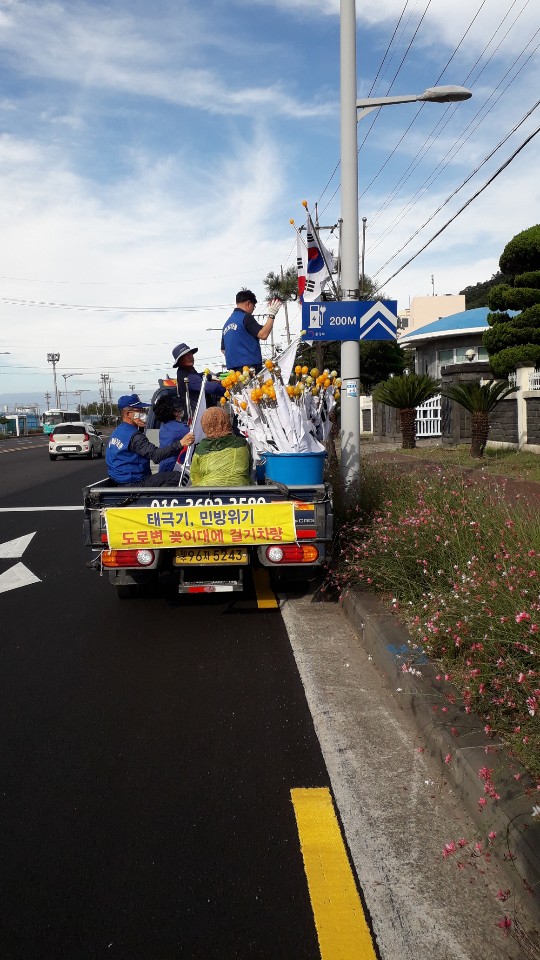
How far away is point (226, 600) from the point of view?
24.4 ft

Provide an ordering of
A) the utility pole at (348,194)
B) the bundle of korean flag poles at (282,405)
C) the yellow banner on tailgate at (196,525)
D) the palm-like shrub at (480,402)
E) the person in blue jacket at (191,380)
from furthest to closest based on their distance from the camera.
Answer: the palm-like shrub at (480,402)
the utility pole at (348,194)
the person in blue jacket at (191,380)
the bundle of korean flag poles at (282,405)
the yellow banner on tailgate at (196,525)

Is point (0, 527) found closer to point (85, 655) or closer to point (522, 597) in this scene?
point (85, 655)

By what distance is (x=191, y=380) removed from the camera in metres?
8.88

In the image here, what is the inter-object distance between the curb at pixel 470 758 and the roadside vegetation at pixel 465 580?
0.23 feet

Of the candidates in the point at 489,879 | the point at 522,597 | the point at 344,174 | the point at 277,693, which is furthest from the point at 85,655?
the point at 344,174

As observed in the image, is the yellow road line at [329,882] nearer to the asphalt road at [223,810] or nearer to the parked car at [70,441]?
the asphalt road at [223,810]

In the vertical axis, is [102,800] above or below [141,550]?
below

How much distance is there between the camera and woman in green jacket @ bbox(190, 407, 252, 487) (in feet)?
21.9

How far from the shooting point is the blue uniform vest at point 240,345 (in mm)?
8500

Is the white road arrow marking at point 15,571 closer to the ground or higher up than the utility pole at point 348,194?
closer to the ground

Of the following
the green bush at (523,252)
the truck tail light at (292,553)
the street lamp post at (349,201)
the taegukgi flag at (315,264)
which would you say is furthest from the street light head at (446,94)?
the green bush at (523,252)

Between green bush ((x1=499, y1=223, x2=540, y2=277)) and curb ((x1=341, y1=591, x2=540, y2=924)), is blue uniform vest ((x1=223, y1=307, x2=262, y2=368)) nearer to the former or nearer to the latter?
curb ((x1=341, y1=591, x2=540, y2=924))

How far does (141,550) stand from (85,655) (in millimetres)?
866

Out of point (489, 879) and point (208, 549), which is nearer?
point (489, 879)
